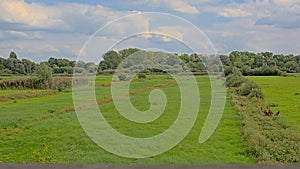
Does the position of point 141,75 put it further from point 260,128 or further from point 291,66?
point 291,66

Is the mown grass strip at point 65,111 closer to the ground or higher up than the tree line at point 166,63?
closer to the ground

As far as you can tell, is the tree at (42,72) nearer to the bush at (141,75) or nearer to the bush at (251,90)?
the bush at (141,75)

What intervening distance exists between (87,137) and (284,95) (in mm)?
1819

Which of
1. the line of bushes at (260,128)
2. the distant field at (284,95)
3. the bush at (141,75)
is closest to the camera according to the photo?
the line of bushes at (260,128)

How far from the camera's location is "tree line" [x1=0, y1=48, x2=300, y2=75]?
3812 mm

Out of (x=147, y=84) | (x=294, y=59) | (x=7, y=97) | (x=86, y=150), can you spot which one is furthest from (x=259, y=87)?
(x=7, y=97)

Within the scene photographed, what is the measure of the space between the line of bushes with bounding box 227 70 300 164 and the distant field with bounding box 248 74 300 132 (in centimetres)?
5

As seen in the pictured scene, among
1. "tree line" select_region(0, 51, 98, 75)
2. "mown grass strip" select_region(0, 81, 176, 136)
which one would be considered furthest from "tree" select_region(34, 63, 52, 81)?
"mown grass strip" select_region(0, 81, 176, 136)

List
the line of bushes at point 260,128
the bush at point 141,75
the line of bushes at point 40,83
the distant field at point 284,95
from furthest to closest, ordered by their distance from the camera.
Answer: the line of bushes at point 40,83
the bush at point 141,75
the distant field at point 284,95
the line of bushes at point 260,128

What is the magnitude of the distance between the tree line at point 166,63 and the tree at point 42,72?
15mm

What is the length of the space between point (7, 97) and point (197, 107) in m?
1.78

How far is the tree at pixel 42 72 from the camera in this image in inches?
158

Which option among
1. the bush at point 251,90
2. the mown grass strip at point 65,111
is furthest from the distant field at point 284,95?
the mown grass strip at point 65,111

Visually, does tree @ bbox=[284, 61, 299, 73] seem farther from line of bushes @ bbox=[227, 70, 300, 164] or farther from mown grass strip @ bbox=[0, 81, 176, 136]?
mown grass strip @ bbox=[0, 81, 176, 136]
